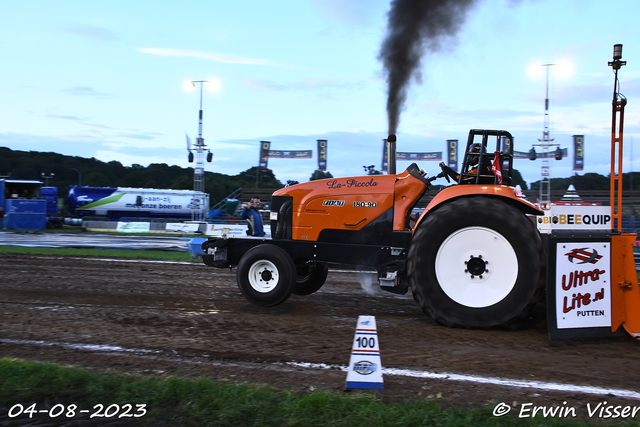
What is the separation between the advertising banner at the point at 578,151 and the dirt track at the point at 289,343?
36.2 metres

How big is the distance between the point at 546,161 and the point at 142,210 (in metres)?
27.8

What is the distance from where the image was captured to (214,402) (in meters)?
3.13

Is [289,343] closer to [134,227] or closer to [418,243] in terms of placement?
[418,243]

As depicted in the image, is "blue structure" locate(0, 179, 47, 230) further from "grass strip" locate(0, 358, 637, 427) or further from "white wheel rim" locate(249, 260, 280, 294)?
"grass strip" locate(0, 358, 637, 427)

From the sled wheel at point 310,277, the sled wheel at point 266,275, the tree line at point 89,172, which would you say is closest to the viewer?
the sled wheel at point 266,275

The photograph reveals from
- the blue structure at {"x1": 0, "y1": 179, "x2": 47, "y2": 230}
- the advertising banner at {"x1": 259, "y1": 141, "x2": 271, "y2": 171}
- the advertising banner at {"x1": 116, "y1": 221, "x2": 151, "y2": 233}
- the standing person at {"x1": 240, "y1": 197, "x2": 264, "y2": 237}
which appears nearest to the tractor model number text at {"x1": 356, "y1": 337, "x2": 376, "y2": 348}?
the standing person at {"x1": 240, "y1": 197, "x2": 264, "y2": 237}

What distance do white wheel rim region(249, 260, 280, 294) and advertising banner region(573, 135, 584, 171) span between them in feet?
125

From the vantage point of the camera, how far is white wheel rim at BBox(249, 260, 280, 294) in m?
5.97

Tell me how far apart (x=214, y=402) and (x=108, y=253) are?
12326 millimetres

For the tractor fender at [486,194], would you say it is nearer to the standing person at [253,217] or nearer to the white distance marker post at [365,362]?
the white distance marker post at [365,362]

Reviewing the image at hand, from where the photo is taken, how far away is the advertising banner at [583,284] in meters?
4.70

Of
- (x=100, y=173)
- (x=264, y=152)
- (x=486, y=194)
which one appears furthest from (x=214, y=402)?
(x=100, y=173)

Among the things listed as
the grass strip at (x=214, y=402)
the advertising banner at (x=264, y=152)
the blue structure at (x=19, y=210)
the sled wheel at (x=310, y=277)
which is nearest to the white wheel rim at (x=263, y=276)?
the sled wheel at (x=310, y=277)

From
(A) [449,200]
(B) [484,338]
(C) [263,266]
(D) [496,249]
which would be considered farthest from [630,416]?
(C) [263,266]
